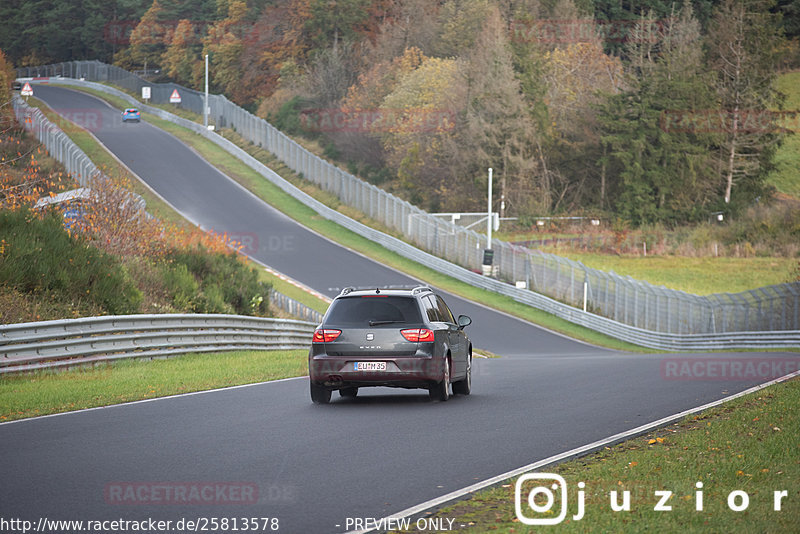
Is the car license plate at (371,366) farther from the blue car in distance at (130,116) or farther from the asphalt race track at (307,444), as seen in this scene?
the blue car in distance at (130,116)

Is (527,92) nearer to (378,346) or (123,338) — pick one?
(123,338)

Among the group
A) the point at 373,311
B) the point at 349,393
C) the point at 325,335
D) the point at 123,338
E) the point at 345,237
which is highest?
the point at 373,311

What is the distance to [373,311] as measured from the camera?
50.5 ft

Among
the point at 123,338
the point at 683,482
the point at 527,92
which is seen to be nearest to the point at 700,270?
the point at 527,92

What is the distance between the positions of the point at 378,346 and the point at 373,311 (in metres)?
0.61

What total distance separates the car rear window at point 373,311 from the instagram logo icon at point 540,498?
20.2 feet

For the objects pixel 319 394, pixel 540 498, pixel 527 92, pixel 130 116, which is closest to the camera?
pixel 540 498

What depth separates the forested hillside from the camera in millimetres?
87375

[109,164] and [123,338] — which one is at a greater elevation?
[123,338]

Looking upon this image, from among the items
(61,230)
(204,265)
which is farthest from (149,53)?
(61,230)

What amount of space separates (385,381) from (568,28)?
97.1 meters

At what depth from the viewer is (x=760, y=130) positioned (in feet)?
305

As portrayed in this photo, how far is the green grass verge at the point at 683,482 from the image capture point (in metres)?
7.42

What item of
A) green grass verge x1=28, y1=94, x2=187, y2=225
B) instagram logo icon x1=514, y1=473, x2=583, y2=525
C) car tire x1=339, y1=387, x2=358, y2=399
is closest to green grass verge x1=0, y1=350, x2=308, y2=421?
car tire x1=339, y1=387, x2=358, y2=399
